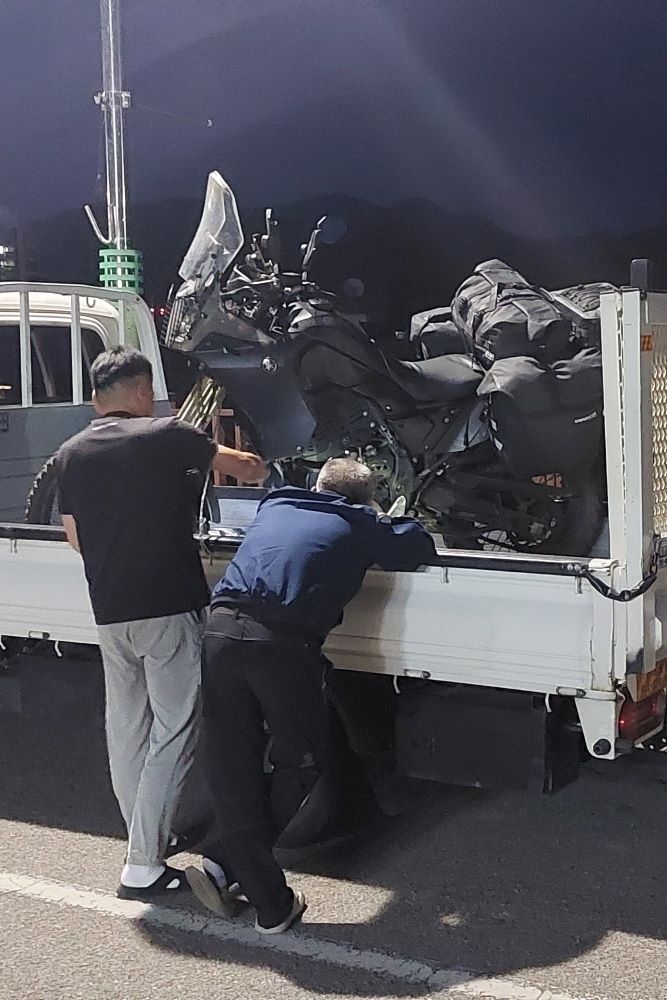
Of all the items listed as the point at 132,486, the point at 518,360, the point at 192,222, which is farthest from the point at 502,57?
the point at 132,486

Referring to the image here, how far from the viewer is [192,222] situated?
11750 millimetres

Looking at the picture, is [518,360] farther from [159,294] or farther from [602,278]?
[159,294]

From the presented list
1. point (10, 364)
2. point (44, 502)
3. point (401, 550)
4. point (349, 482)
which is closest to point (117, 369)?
point (349, 482)

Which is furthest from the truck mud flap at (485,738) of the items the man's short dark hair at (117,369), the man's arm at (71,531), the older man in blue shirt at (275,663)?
the man's short dark hair at (117,369)

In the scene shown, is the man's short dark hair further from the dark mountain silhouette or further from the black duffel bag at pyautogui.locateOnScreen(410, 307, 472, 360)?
the dark mountain silhouette

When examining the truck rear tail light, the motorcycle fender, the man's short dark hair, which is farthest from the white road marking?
the motorcycle fender

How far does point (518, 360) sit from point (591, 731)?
2.33 meters

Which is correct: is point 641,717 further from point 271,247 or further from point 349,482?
point 271,247

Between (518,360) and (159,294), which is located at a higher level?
(159,294)

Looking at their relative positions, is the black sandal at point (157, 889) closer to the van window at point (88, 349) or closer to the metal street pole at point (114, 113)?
the van window at point (88, 349)

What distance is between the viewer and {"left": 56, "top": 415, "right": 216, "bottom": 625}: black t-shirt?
4105 millimetres

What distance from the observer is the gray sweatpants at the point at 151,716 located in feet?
13.7

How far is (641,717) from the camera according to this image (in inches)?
152

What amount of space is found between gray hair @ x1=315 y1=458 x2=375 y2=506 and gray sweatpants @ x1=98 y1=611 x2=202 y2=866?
68 cm
